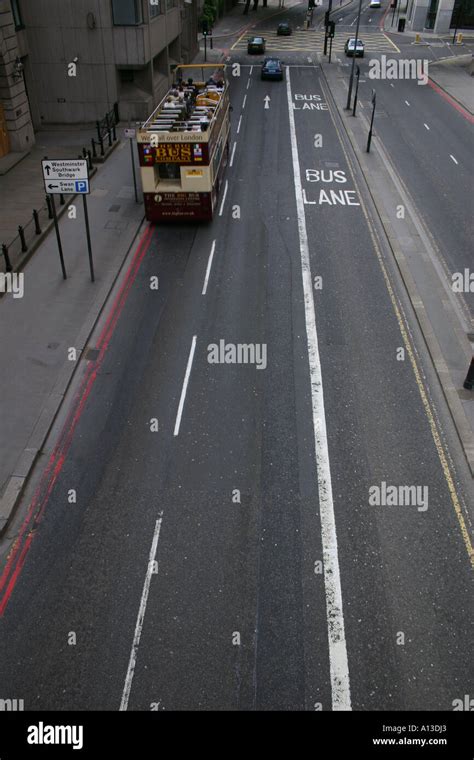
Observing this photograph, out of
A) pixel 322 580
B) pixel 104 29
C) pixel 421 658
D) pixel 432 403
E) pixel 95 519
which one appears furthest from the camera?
pixel 104 29

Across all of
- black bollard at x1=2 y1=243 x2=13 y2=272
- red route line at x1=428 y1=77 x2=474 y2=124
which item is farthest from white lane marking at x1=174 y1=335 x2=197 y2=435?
red route line at x1=428 y1=77 x2=474 y2=124

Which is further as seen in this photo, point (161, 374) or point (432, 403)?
point (161, 374)

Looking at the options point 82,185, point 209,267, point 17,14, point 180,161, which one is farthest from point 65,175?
point 17,14

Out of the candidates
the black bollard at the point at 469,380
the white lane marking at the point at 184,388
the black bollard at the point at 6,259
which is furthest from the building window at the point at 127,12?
the black bollard at the point at 469,380

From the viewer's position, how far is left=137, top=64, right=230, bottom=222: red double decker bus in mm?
19359

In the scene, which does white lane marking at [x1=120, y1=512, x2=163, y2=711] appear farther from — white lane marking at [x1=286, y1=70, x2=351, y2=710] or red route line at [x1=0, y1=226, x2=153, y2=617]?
white lane marking at [x1=286, y1=70, x2=351, y2=710]

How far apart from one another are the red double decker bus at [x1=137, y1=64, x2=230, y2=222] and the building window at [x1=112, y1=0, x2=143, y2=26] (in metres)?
10.6

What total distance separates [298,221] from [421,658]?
Answer: 16.8 meters

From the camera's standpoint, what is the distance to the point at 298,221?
2173cm

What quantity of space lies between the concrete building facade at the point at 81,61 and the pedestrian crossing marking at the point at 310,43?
91.4 ft
